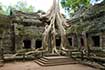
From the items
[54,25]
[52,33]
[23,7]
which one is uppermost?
[23,7]

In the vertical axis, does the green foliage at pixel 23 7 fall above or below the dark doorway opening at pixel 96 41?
above

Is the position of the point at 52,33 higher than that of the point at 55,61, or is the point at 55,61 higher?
the point at 52,33

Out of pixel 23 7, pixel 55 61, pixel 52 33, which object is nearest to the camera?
pixel 55 61

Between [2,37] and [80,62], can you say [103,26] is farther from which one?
[2,37]

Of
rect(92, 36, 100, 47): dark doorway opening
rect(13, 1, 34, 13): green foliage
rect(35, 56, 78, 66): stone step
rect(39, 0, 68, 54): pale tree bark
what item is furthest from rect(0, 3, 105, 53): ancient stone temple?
rect(13, 1, 34, 13): green foliage

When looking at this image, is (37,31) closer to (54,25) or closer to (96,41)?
(54,25)

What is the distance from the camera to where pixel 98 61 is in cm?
1123

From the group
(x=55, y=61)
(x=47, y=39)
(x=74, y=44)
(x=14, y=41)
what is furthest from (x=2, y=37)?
(x=74, y=44)

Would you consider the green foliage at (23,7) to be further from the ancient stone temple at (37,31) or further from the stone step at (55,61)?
the stone step at (55,61)

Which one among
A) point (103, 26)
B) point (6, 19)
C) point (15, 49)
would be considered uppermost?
point (6, 19)

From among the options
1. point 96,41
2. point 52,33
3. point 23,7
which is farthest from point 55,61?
point 23,7

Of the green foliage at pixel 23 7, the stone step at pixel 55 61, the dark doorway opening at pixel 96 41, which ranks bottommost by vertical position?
the stone step at pixel 55 61

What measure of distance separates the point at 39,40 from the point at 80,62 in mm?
8079

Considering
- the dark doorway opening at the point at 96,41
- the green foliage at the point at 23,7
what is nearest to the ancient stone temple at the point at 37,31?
the dark doorway opening at the point at 96,41
